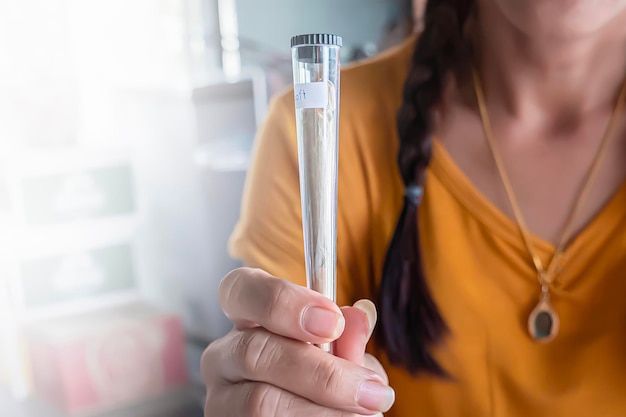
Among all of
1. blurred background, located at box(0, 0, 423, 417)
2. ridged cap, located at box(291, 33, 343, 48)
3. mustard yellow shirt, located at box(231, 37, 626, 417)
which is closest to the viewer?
ridged cap, located at box(291, 33, 343, 48)

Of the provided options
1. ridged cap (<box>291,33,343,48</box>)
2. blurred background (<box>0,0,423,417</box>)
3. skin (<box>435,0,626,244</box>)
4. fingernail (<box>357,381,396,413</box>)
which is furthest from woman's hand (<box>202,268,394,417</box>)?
blurred background (<box>0,0,423,417</box>)

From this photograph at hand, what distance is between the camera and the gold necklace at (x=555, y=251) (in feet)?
1.31

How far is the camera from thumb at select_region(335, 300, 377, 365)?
0.86 feet

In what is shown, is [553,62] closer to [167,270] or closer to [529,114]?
[529,114]

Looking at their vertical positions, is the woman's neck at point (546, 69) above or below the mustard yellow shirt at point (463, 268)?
above

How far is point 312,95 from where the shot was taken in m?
0.21

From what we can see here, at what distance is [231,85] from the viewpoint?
0.87 m

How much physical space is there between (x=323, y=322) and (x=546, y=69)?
0.31 metres

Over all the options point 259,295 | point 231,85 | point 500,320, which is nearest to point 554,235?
point 500,320

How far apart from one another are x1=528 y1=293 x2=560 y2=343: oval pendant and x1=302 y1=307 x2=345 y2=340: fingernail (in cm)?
22

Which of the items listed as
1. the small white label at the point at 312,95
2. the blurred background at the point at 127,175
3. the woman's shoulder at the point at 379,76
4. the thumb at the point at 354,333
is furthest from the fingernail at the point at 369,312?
the blurred background at the point at 127,175

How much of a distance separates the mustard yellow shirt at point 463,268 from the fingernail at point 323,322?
16cm

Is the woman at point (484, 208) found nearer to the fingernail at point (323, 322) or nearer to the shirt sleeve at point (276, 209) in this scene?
the shirt sleeve at point (276, 209)

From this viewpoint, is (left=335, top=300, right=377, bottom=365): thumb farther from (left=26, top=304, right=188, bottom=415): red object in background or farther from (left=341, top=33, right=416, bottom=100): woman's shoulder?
(left=26, top=304, right=188, bottom=415): red object in background
